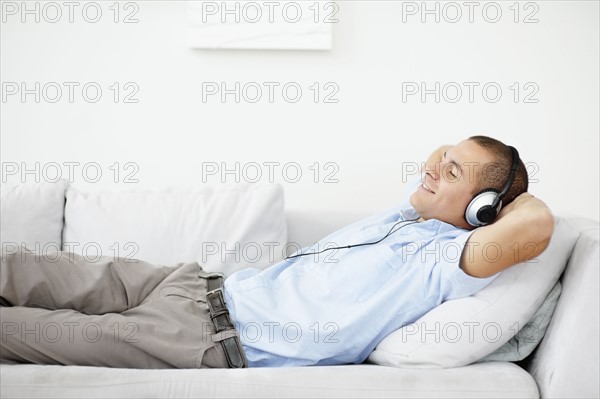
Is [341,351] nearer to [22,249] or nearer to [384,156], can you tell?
[22,249]

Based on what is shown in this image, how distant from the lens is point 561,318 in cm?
153

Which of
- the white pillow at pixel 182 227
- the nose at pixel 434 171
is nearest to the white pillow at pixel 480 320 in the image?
the nose at pixel 434 171

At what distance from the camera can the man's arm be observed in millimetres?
1477

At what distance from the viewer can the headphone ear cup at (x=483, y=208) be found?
1617 mm

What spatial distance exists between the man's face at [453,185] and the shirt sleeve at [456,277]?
166mm

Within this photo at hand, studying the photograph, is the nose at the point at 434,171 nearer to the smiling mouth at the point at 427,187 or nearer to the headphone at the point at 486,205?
the smiling mouth at the point at 427,187

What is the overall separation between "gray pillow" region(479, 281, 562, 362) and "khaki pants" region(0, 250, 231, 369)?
648 mm

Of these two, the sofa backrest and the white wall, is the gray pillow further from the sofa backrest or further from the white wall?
the white wall

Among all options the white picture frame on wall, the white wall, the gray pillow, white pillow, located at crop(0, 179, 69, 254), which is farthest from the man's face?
white pillow, located at crop(0, 179, 69, 254)

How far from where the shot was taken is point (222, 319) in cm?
164

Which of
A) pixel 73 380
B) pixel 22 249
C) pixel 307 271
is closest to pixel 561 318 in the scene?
pixel 307 271

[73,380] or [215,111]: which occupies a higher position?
[215,111]

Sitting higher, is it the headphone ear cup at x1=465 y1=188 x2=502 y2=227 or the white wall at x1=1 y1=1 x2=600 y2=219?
the white wall at x1=1 y1=1 x2=600 y2=219

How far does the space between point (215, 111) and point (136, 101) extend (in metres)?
0.30
